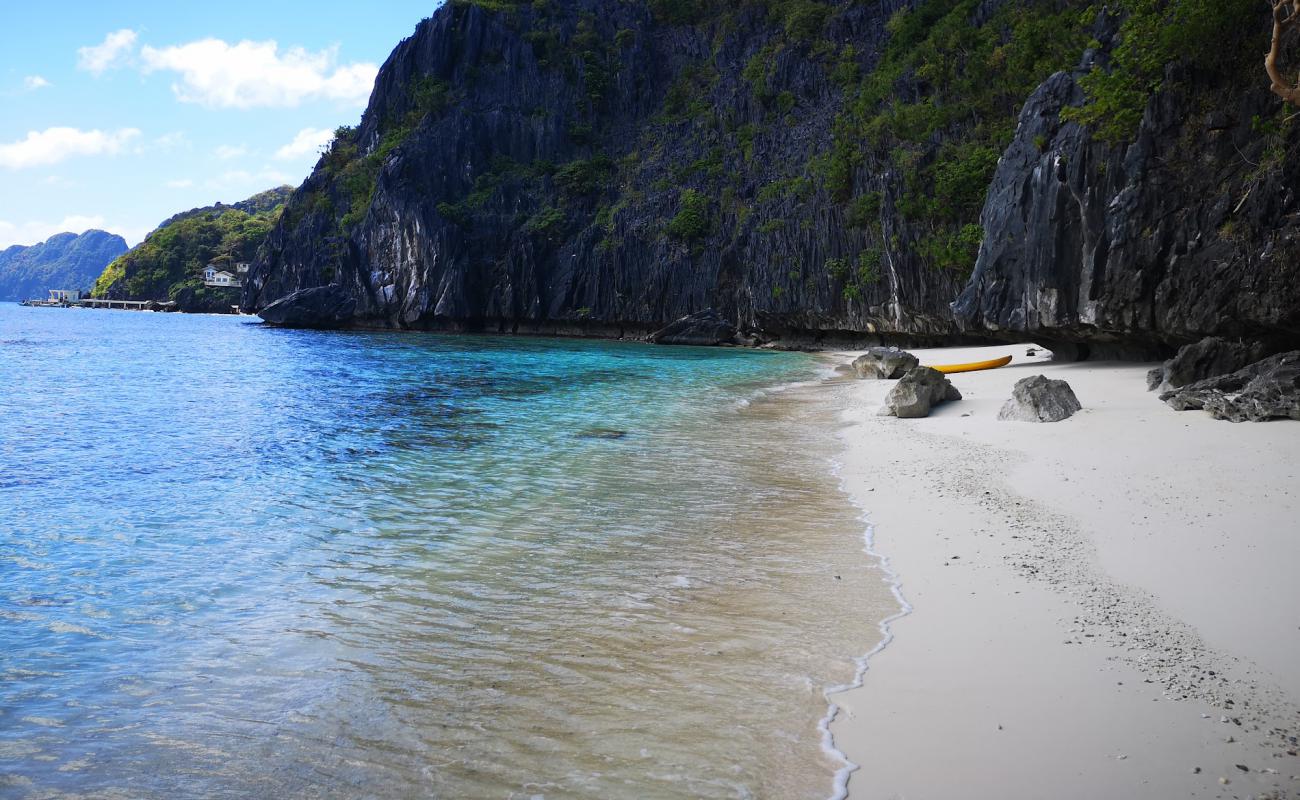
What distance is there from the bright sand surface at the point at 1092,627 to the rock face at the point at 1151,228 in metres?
6.91

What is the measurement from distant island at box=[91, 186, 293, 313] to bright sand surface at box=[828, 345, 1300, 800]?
129642 millimetres

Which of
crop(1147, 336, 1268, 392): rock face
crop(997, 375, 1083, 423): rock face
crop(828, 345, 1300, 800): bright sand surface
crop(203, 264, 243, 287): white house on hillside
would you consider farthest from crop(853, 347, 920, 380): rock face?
crop(203, 264, 243, 287): white house on hillside

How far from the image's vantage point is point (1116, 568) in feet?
19.5

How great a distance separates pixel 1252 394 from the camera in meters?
10.8

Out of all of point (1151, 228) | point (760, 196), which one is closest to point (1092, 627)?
point (1151, 228)

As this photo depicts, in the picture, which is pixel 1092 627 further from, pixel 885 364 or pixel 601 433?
pixel 885 364

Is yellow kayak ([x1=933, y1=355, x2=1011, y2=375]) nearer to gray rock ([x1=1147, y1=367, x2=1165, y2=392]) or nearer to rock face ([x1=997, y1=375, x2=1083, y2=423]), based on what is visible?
gray rock ([x1=1147, y1=367, x2=1165, y2=392])

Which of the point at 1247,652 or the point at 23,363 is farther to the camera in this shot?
the point at 23,363

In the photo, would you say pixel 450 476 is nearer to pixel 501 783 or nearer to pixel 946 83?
pixel 501 783

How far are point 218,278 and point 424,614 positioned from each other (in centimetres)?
13444

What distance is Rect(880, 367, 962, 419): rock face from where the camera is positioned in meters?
15.5

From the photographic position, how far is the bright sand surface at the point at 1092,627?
3469 mm

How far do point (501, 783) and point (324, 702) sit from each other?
146 centimetres

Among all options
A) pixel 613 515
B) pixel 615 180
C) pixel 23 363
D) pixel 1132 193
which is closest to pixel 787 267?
pixel 615 180
